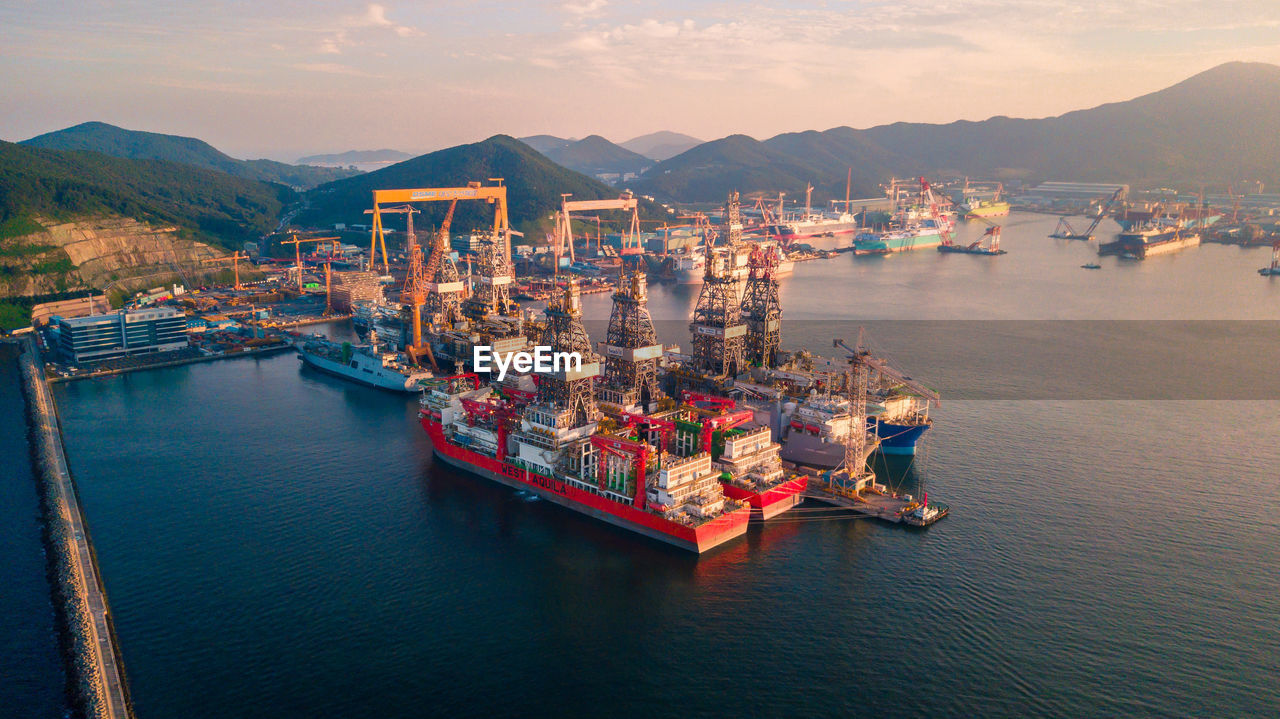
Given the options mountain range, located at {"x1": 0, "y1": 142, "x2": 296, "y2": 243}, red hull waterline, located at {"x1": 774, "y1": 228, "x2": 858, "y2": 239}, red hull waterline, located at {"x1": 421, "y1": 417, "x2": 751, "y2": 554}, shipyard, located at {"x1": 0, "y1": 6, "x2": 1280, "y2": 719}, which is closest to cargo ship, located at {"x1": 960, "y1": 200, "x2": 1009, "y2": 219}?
red hull waterline, located at {"x1": 774, "y1": 228, "x2": 858, "y2": 239}

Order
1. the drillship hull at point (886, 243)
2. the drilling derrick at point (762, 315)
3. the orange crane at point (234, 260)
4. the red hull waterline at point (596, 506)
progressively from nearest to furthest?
the red hull waterline at point (596, 506) → the drilling derrick at point (762, 315) → the orange crane at point (234, 260) → the drillship hull at point (886, 243)

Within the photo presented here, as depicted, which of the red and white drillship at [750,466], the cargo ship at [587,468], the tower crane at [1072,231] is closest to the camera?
the cargo ship at [587,468]

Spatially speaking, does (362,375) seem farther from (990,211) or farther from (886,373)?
(990,211)

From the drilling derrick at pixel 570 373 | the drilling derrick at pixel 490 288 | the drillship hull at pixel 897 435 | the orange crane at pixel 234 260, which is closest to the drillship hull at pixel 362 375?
the drilling derrick at pixel 490 288

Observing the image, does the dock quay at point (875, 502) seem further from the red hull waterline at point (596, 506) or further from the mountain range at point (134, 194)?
the mountain range at point (134, 194)

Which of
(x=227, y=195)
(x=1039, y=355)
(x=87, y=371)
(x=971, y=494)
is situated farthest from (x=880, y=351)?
(x=227, y=195)

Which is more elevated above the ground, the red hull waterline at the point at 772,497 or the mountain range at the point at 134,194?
the mountain range at the point at 134,194
